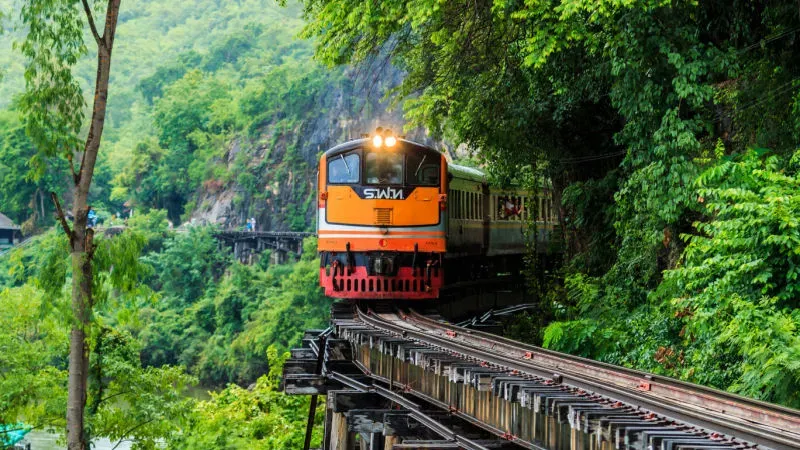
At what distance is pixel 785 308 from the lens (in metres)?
10.8

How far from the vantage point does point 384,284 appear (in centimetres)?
1741

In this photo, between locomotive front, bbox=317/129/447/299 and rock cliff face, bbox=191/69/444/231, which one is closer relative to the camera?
locomotive front, bbox=317/129/447/299

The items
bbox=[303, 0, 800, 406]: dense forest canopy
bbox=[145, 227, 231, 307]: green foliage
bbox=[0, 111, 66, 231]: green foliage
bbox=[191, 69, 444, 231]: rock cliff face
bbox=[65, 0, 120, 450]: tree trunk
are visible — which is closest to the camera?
bbox=[65, 0, 120, 450]: tree trunk

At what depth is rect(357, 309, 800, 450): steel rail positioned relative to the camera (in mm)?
6629

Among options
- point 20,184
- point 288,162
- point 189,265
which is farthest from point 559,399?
point 20,184

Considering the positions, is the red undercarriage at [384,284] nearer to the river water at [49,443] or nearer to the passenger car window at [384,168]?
the passenger car window at [384,168]

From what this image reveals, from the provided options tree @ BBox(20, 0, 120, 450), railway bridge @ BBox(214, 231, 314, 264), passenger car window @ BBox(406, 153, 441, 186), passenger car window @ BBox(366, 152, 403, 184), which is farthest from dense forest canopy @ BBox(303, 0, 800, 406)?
railway bridge @ BBox(214, 231, 314, 264)

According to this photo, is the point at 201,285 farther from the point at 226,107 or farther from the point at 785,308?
the point at 785,308

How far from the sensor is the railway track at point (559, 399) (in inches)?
260

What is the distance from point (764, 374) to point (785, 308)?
3.63ft

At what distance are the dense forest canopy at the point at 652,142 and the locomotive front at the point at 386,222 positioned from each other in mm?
1888

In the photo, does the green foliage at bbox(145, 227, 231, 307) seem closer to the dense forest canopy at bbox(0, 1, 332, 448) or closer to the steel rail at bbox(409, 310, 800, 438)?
the dense forest canopy at bbox(0, 1, 332, 448)

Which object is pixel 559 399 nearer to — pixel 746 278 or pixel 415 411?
pixel 415 411

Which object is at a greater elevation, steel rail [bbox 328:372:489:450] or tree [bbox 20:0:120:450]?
tree [bbox 20:0:120:450]
